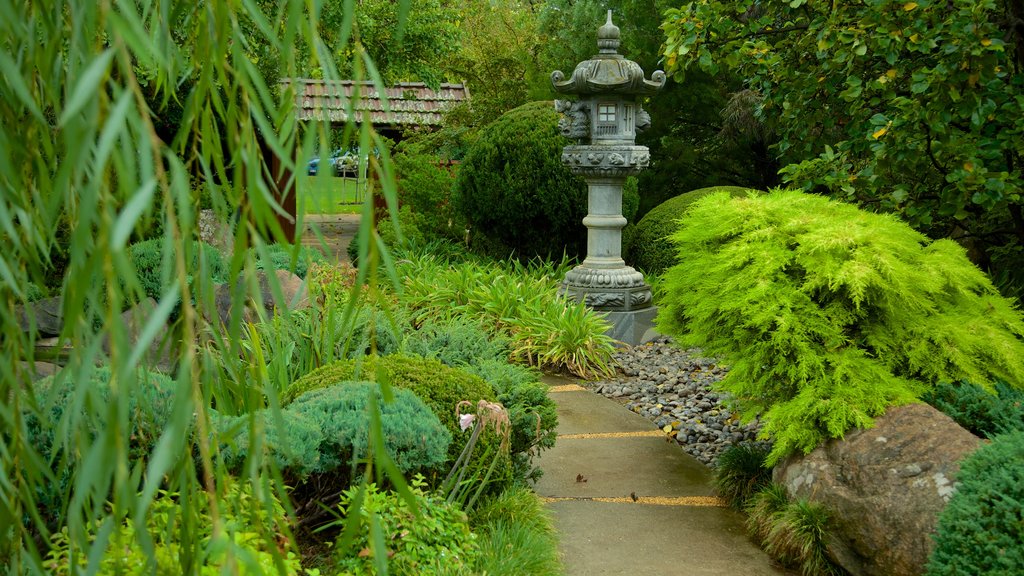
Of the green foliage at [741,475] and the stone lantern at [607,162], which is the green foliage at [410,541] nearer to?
the green foliage at [741,475]

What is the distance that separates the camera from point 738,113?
10.7 m

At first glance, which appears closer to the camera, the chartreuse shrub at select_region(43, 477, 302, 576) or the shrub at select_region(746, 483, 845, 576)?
the chartreuse shrub at select_region(43, 477, 302, 576)

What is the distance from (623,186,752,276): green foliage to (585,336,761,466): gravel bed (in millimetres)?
1356

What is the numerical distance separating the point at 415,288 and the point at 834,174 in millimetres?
4040

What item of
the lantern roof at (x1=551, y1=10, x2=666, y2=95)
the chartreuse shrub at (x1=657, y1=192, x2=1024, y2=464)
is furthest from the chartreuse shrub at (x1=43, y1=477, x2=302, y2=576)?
the lantern roof at (x1=551, y1=10, x2=666, y2=95)

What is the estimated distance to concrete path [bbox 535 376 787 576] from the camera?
3.72 metres

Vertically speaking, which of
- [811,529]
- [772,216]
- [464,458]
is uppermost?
[772,216]

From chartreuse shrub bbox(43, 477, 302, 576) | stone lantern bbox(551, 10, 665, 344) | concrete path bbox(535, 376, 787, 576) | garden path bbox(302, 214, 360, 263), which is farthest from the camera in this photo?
garden path bbox(302, 214, 360, 263)

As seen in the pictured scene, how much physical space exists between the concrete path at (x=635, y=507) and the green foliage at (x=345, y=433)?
31.2 inches

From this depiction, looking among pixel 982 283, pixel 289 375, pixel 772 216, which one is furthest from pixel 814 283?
pixel 289 375

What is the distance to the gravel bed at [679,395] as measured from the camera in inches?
212

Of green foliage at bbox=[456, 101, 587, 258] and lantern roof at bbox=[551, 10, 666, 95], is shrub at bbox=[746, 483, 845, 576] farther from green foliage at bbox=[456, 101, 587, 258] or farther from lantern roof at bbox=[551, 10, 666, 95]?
green foliage at bbox=[456, 101, 587, 258]

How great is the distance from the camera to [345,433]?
3.24m

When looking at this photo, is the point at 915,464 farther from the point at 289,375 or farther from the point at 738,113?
the point at 738,113
